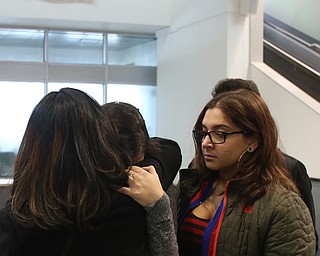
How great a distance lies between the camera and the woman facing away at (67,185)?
106 cm

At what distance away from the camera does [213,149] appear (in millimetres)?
1486

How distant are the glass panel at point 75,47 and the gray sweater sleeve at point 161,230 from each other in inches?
305

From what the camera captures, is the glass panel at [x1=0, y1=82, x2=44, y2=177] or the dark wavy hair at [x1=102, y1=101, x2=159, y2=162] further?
the glass panel at [x1=0, y1=82, x2=44, y2=177]

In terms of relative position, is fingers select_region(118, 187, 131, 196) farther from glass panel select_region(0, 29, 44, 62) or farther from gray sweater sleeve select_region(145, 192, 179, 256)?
glass panel select_region(0, 29, 44, 62)

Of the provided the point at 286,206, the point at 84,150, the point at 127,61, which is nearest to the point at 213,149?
the point at 286,206

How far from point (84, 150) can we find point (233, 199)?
583 mm

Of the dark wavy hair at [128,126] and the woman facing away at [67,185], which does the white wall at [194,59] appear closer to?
the dark wavy hair at [128,126]

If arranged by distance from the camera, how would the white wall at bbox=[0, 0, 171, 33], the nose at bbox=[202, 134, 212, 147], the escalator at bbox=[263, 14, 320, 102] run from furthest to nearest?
the white wall at bbox=[0, 0, 171, 33]
the escalator at bbox=[263, 14, 320, 102]
the nose at bbox=[202, 134, 212, 147]

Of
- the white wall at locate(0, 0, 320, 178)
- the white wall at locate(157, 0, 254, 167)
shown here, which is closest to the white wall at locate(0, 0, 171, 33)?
the white wall at locate(0, 0, 320, 178)

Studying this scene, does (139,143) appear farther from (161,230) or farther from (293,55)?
(293,55)

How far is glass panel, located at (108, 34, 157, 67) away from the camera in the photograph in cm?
904

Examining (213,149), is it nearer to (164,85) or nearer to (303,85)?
(303,85)

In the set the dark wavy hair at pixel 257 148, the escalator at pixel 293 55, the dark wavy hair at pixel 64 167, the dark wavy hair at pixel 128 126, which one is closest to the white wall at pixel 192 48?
the escalator at pixel 293 55

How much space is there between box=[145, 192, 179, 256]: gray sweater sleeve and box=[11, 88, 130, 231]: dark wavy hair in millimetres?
157
